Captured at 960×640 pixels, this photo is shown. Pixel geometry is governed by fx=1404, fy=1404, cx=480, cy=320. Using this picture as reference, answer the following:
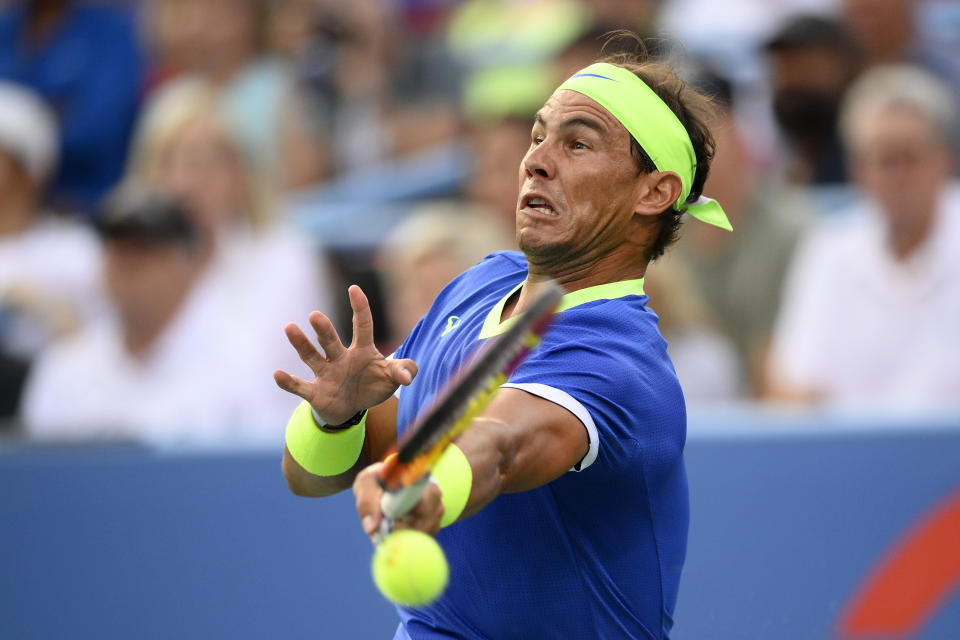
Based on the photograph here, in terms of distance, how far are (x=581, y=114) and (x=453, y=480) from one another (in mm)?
955

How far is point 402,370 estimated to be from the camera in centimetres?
260

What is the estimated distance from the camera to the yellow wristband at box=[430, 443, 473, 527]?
210cm

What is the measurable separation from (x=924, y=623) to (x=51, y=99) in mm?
5053

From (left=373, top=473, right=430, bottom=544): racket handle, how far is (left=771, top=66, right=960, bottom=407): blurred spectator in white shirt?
3.39 m

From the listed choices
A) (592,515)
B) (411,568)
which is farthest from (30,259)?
(411,568)

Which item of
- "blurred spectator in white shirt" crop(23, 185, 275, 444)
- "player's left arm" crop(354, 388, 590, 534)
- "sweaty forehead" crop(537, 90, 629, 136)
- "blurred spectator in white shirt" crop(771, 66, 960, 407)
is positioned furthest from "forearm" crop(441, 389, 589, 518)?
"blurred spectator in white shirt" crop(771, 66, 960, 407)

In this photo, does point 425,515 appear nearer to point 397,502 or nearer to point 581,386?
point 397,502

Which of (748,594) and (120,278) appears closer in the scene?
(748,594)

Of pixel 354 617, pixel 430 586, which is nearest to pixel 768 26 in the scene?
pixel 354 617

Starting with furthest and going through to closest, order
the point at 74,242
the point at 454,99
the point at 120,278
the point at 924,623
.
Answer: the point at 454,99
the point at 74,242
the point at 120,278
the point at 924,623

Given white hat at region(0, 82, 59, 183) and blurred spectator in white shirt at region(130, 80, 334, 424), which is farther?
white hat at region(0, 82, 59, 183)

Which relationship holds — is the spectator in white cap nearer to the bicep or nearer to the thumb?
the thumb

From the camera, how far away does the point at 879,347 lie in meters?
5.15

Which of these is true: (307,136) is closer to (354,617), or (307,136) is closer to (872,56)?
(872,56)
